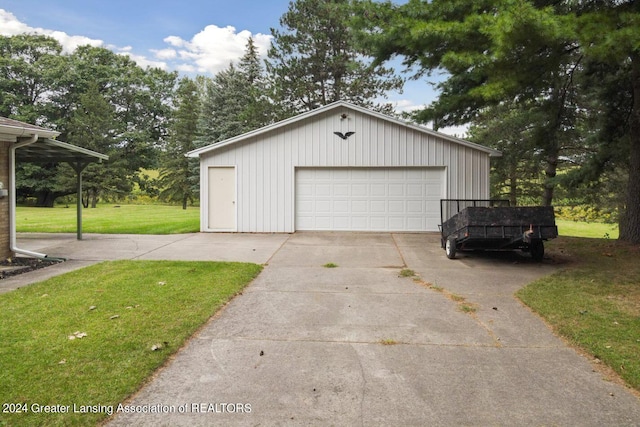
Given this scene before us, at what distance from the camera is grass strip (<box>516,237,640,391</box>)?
337 centimetres

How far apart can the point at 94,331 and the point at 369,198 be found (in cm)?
949

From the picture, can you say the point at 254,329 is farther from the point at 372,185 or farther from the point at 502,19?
the point at 372,185

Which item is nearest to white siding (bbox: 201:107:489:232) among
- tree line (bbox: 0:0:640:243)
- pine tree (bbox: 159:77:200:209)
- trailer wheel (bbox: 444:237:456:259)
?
tree line (bbox: 0:0:640:243)

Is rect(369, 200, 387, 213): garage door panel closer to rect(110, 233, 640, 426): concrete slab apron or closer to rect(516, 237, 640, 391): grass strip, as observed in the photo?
rect(516, 237, 640, 391): grass strip

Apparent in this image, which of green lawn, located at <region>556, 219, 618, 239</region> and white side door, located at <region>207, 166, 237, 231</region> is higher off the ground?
white side door, located at <region>207, 166, 237, 231</region>

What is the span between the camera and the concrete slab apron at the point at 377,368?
8.12 feet

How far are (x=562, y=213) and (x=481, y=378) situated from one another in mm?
26517

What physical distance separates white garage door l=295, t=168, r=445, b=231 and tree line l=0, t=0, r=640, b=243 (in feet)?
8.34

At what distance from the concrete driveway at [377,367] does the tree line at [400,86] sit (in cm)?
392

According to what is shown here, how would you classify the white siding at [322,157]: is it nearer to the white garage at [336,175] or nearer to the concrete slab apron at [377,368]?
the white garage at [336,175]

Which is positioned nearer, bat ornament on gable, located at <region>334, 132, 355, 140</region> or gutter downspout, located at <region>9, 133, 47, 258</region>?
gutter downspout, located at <region>9, 133, 47, 258</region>

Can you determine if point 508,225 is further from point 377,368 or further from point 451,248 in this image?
point 377,368

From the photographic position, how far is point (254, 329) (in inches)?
156

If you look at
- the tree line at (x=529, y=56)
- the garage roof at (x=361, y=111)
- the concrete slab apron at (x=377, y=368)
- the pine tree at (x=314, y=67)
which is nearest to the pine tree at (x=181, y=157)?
the pine tree at (x=314, y=67)
